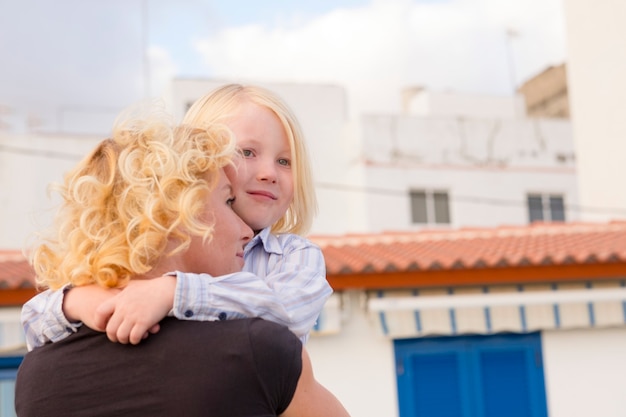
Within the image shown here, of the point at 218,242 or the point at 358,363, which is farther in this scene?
the point at 358,363

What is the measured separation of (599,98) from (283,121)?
52.0ft

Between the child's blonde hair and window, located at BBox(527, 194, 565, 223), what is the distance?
71.4 ft

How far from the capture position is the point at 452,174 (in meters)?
22.4

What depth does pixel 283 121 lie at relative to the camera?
213cm

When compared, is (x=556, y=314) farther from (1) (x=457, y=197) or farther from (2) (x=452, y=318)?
(1) (x=457, y=197)

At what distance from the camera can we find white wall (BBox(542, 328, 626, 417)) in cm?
912

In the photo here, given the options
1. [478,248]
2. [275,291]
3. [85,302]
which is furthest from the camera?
[478,248]

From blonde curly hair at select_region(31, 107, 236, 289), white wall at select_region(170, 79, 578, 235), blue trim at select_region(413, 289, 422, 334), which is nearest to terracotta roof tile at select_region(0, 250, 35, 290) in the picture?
blue trim at select_region(413, 289, 422, 334)

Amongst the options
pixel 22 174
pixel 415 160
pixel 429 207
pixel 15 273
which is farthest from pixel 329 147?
pixel 15 273

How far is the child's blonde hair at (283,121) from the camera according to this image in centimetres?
214

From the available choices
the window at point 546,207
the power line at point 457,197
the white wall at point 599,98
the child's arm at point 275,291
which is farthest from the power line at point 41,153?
the child's arm at point 275,291

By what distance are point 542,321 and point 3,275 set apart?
5351mm

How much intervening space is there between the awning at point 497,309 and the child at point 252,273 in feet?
21.2

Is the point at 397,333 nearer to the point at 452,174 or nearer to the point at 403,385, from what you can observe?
the point at 403,385
